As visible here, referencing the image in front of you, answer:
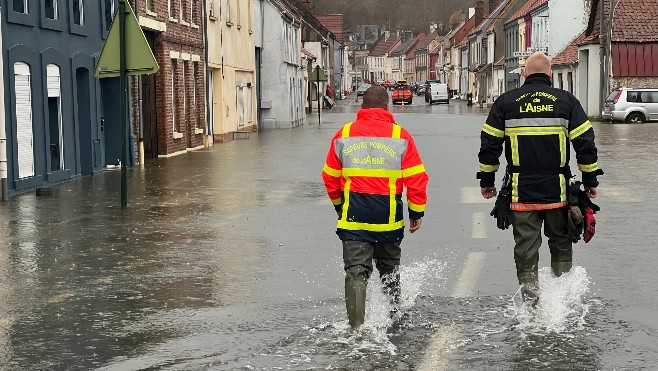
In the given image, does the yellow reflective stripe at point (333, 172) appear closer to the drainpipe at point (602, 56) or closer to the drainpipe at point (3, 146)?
the drainpipe at point (3, 146)

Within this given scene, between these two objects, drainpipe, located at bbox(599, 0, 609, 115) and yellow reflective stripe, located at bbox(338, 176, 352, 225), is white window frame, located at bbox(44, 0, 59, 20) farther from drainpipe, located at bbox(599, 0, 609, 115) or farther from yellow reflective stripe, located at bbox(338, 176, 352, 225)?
drainpipe, located at bbox(599, 0, 609, 115)

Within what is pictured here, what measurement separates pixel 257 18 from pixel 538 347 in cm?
4259

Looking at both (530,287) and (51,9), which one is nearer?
(530,287)

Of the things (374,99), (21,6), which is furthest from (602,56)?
(374,99)

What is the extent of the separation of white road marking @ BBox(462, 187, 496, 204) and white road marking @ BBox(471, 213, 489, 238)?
1596 mm

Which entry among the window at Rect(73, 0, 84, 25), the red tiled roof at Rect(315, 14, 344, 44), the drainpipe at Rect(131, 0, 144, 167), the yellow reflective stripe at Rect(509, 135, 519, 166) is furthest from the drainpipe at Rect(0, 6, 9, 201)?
the red tiled roof at Rect(315, 14, 344, 44)

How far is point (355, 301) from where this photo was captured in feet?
23.6

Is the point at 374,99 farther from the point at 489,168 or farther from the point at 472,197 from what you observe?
the point at 472,197

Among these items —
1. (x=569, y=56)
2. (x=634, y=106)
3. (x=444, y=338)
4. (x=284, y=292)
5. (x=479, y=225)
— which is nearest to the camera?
(x=444, y=338)

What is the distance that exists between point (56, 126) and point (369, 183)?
14.2 meters

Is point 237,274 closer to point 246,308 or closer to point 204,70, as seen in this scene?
point 246,308

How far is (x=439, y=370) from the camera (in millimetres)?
6309

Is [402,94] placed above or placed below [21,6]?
below

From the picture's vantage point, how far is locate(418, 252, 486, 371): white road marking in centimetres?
644
